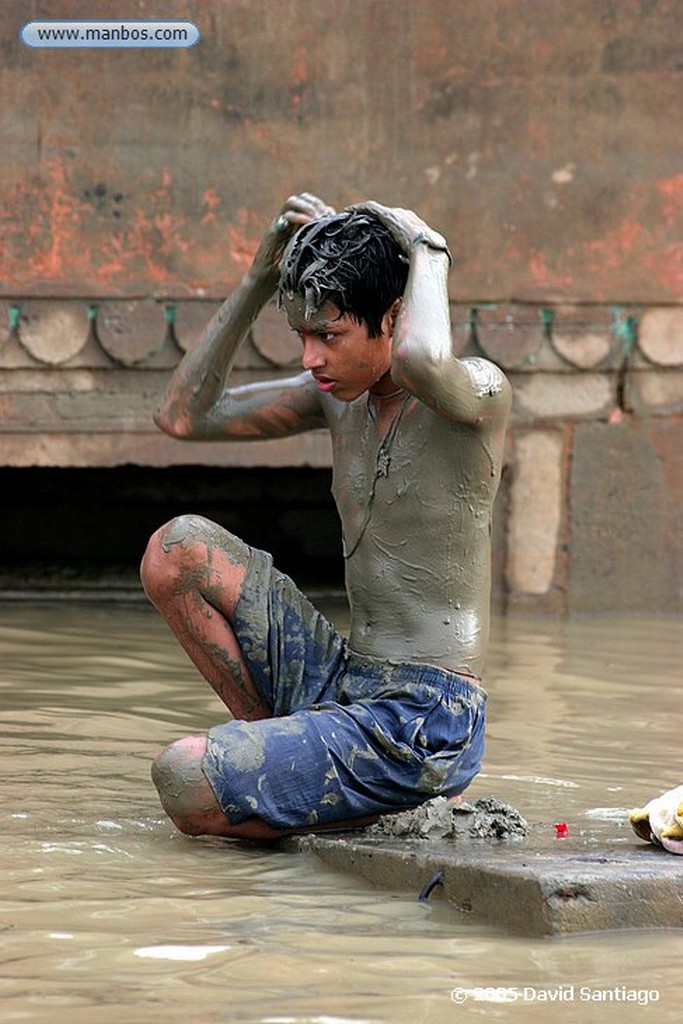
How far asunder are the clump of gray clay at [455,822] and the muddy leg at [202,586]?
0.50 m

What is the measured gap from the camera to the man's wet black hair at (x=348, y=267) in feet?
12.4

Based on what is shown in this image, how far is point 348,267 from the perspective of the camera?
3.79 metres

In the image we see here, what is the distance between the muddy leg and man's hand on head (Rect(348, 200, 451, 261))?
72cm

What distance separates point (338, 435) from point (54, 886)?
3.96 feet

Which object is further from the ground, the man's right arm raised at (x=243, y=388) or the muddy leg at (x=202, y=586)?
the man's right arm raised at (x=243, y=388)

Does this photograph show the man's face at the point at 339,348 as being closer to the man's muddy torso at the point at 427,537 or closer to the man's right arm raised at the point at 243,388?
the man's muddy torso at the point at 427,537

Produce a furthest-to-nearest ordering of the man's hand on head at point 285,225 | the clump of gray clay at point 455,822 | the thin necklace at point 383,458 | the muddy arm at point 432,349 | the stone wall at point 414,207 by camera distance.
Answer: the stone wall at point 414,207 < the man's hand on head at point 285,225 < the thin necklace at point 383,458 < the muddy arm at point 432,349 < the clump of gray clay at point 455,822

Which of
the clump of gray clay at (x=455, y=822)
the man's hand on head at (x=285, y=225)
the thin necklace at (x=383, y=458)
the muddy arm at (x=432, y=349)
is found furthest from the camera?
the man's hand on head at (x=285, y=225)

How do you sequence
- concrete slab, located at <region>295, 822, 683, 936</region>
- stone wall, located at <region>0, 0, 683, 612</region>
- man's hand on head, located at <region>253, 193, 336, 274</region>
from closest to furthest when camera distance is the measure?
concrete slab, located at <region>295, 822, 683, 936</region>, man's hand on head, located at <region>253, 193, 336, 274</region>, stone wall, located at <region>0, 0, 683, 612</region>

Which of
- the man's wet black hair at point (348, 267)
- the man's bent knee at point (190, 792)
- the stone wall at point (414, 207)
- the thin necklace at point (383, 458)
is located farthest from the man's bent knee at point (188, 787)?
the stone wall at point (414, 207)

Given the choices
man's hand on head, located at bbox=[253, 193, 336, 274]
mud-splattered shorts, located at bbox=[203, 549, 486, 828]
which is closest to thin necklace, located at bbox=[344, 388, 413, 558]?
mud-splattered shorts, located at bbox=[203, 549, 486, 828]

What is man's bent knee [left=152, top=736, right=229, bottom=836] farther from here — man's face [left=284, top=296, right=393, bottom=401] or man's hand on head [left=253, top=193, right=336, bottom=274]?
man's hand on head [left=253, top=193, right=336, bottom=274]

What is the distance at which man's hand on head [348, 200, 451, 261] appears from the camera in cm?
379

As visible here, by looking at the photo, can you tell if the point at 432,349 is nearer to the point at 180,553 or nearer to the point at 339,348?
the point at 339,348
